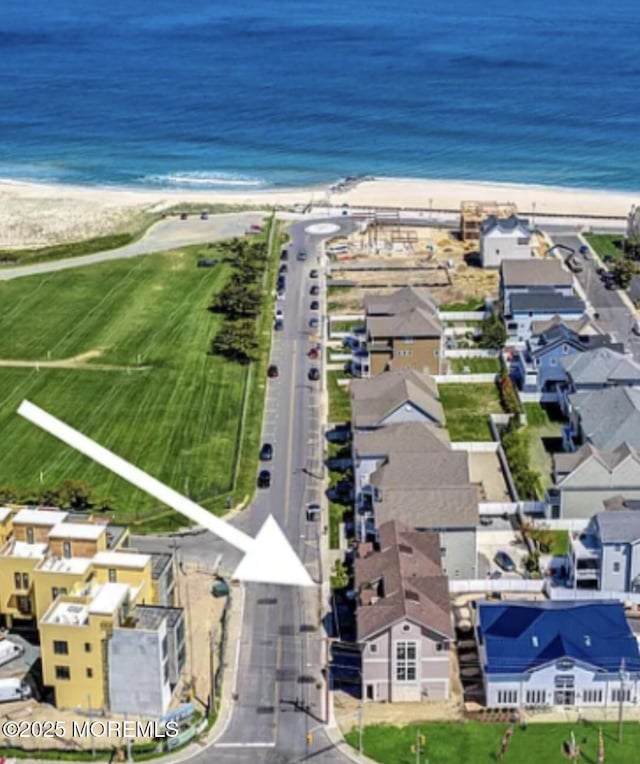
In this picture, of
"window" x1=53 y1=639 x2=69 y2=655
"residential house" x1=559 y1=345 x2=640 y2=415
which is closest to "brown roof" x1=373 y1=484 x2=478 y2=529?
"window" x1=53 y1=639 x2=69 y2=655

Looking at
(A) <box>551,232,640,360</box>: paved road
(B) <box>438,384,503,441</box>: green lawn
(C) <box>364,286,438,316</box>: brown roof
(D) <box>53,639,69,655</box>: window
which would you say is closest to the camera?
(D) <box>53,639,69,655</box>: window

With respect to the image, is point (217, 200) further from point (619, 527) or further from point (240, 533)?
point (619, 527)

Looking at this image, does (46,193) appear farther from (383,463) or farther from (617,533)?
(617,533)

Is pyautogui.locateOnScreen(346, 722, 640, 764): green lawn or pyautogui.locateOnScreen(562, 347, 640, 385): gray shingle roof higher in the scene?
pyautogui.locateOnScreen(562, 347, 640, 385): gray shingle roof

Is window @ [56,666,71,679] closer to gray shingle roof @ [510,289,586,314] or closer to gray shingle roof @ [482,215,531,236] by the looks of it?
gray shingle roof @ [510,289,586,314]

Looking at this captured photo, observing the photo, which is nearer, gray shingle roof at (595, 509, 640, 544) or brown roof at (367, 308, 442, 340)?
gray shingle roof at (595, 509, 640, 544)

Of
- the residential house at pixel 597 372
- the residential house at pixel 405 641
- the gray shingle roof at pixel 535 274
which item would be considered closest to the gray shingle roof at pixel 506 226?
the gray shingle roof at pixel 535 274

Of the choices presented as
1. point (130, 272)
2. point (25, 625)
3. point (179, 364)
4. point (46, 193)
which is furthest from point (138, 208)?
point (25, 625)
